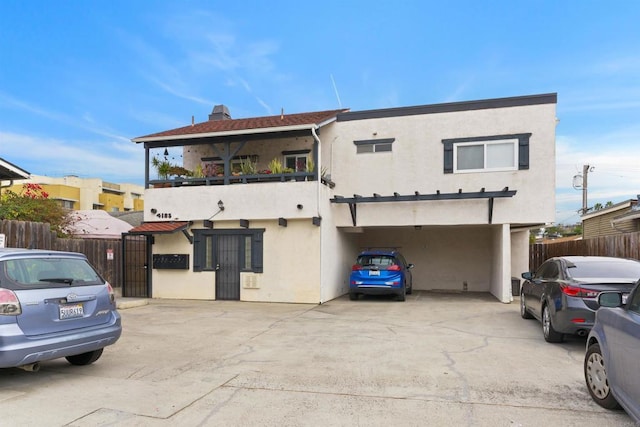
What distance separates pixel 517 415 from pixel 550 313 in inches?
147

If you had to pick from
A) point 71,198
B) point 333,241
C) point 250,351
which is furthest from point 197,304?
point 71,198

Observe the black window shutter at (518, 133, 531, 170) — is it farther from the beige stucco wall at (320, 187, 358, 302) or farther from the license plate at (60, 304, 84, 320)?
the license plate at (60, 304, 84, 320)

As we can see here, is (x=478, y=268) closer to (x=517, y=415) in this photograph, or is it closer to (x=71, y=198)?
(x=517, y=415)

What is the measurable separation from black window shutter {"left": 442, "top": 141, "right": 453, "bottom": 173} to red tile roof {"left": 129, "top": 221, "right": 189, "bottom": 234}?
7.92m

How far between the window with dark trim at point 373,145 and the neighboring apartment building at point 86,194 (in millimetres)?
58814

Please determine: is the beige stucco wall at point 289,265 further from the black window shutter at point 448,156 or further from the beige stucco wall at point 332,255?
the black window shutter at point 448,156

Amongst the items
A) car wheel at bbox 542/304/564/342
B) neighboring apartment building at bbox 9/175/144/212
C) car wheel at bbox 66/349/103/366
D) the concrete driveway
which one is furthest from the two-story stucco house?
neighboring apartment building at bbox 9/175/144/212

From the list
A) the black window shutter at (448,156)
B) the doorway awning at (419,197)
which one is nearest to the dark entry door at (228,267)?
the doorway awning at (419,197)

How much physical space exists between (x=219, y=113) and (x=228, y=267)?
7.95 meters

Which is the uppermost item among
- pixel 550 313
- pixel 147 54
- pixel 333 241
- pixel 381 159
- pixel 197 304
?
pixel 147 54

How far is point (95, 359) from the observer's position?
20.5 ft

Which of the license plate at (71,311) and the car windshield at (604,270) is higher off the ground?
the car windshield at (604,270)

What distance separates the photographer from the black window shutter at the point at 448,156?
13.8 m

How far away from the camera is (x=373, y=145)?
14.6 meters
